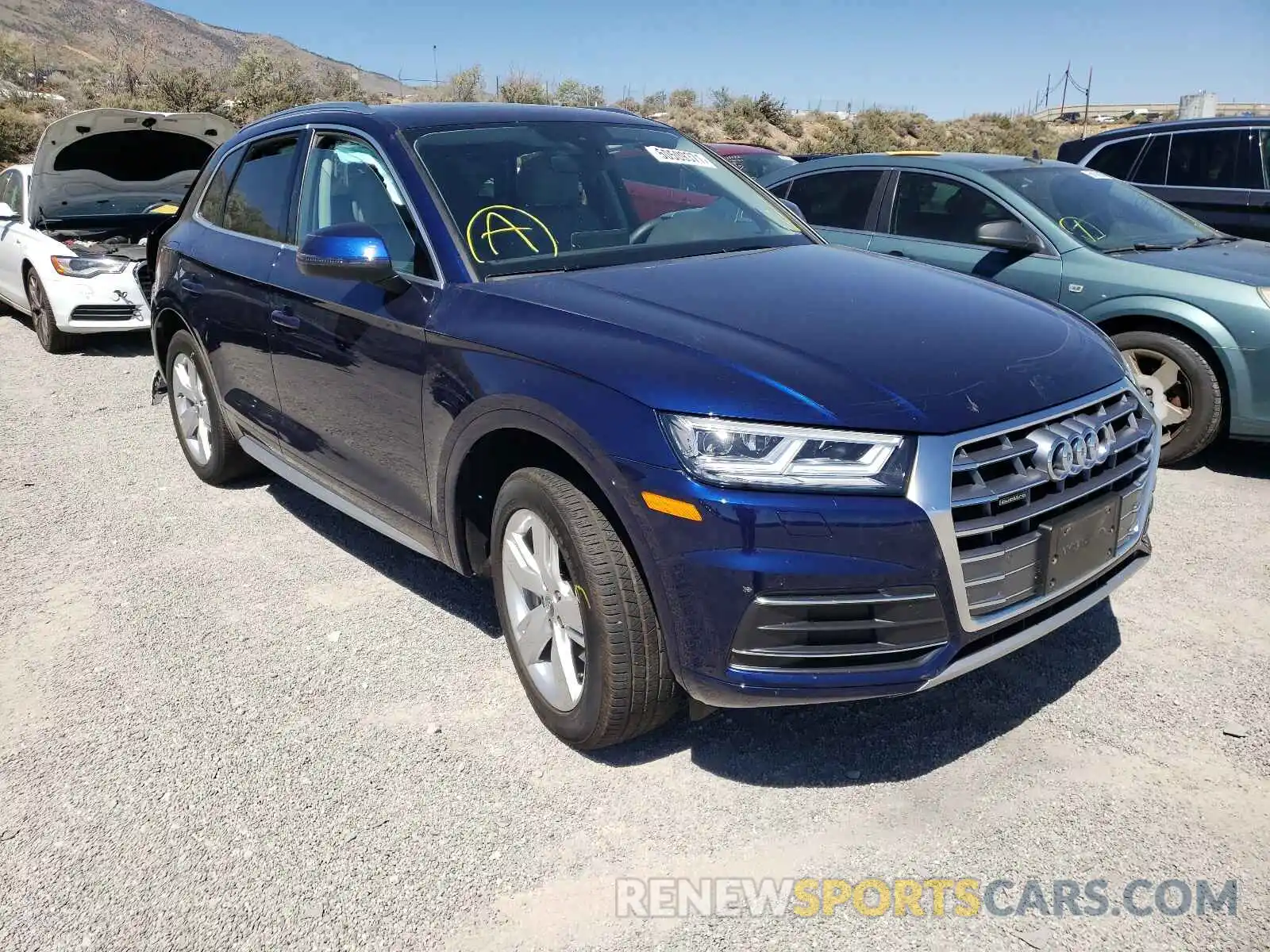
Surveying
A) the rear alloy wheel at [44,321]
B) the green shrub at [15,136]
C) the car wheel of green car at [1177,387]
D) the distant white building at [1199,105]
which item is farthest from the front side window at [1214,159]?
the green shrub at [15,136]

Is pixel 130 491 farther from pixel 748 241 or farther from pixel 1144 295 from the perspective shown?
pixel 1144 295

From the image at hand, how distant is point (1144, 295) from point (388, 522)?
4.06 metres

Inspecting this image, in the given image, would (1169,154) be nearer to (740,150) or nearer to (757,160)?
(757,160)

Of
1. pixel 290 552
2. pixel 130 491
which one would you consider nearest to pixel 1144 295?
pixel 290 552

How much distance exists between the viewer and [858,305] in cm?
293

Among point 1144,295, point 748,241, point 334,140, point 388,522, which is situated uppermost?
point 334,140

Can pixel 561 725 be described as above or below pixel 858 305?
below

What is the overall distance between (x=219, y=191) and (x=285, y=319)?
1386 millimetres

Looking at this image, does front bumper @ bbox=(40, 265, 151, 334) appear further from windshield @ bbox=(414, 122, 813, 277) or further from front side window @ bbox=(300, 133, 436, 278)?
windshield @ bbox=(414, 122, 813, 277)

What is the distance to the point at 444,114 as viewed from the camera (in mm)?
3689

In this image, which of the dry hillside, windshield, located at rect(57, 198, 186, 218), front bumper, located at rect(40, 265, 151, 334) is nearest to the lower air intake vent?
front bumper, located at rect(40, 265, 151, 334)

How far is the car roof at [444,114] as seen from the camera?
11.8 feet

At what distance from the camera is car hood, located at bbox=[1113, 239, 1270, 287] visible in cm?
513

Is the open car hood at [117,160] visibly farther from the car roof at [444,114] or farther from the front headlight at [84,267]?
the car roof at [444,114]
